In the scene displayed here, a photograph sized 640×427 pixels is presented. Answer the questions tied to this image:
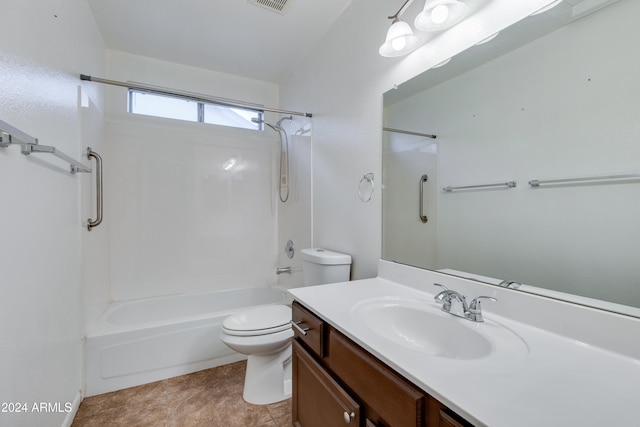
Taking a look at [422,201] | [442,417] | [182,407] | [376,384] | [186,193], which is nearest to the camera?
[442,417]

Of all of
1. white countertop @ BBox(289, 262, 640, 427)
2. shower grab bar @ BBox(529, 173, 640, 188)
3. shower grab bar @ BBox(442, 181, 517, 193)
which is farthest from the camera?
shower grab bar @ BBox(442, 181, 517, 193)

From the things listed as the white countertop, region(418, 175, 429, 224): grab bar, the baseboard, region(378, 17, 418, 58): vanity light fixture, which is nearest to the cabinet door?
the white countertop

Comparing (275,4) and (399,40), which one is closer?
(399,40)

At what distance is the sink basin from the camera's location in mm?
789

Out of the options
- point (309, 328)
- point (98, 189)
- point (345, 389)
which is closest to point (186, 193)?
point (98, 189)

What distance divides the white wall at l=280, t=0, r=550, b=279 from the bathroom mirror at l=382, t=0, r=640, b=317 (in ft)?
0.36

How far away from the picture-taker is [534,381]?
0.57 metres

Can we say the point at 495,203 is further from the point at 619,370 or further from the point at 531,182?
the point at 619,370

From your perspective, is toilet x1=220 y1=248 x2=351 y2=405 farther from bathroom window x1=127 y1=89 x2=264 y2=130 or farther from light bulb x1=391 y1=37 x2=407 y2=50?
bathroom window x1=127 y1=89 x2=264 y2=130

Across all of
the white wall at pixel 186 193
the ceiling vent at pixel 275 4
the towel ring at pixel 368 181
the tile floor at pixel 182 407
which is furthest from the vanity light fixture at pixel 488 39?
the white wall at pixel 186 193

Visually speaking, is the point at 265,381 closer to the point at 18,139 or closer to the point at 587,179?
the point at 18,139

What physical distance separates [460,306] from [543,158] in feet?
1.87

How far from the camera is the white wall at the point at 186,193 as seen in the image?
244 centimetres

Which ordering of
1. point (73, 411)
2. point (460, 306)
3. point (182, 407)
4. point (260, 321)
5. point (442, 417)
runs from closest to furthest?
point (442, 417), point (460, 306), point (73, 411), point (182, 407), point (260, 321)
